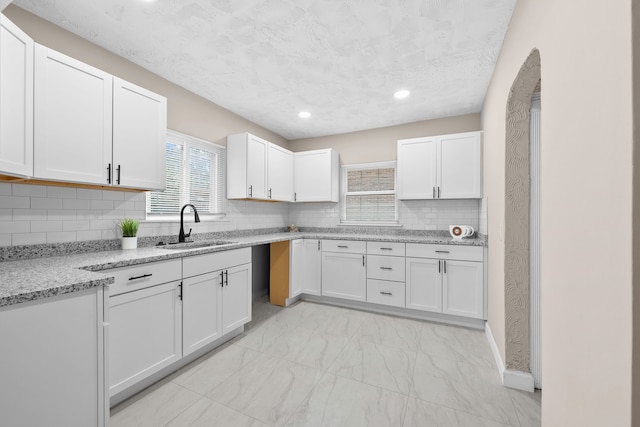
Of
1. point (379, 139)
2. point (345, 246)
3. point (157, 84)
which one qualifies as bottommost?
point (345, 246)

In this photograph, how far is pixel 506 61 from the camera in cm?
200

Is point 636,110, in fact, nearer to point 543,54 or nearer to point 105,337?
point 543,54

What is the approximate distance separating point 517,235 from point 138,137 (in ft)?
9.72

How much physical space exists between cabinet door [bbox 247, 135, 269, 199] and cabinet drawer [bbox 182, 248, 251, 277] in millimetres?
953

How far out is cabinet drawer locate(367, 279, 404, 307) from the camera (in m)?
3.27

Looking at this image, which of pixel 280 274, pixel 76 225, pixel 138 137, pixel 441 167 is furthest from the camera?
pixel 280 274

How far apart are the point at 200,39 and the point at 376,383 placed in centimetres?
291

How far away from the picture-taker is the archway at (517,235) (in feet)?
6.25

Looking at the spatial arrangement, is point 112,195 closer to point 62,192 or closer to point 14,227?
point 62,192

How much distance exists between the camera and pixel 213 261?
2377mm

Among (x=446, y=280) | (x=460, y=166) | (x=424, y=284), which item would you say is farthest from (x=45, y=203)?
(x=460, y=166)

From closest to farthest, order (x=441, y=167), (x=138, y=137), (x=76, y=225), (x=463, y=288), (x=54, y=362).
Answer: (x=54, y=362)
(x=76, y=225)
(x=138, y=137)
(x=463, y=288)
(x=441, y=167)

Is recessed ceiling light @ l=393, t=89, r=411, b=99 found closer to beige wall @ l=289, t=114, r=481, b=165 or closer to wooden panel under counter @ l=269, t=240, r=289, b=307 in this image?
beige wall @ l=289, t=114, r=481, b=165

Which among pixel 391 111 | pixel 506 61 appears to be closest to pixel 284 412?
pixel 506 61
